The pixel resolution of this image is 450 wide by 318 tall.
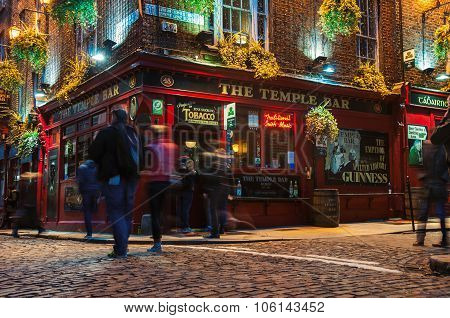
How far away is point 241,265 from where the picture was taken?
5754mm

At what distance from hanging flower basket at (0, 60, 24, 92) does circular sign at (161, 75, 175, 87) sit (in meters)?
9.30

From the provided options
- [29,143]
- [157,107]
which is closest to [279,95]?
[157,107]

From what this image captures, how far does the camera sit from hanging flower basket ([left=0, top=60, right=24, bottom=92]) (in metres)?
18.2

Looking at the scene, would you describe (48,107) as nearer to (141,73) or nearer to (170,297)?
(141,73)

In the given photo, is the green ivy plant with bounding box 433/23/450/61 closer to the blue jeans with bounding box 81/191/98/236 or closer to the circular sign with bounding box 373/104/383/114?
the circular sign with bounding box 373/104/383/114

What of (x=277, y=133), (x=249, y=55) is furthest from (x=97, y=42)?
(x=277, y=133)

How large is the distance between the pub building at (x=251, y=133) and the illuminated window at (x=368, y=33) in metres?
1.56

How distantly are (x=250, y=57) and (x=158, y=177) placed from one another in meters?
6.68

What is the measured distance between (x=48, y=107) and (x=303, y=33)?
30.4ft

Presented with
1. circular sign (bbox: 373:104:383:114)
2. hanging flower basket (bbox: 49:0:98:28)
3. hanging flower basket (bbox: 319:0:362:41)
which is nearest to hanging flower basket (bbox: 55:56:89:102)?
hanging flower basket (bbox: 49:0:98:28)

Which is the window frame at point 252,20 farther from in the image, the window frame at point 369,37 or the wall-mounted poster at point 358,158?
the wall-mounted poster at point 358,158

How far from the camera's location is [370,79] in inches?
594

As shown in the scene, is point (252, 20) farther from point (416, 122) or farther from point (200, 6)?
point (416, 122)

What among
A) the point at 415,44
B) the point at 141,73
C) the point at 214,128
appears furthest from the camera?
the point at 415,44
